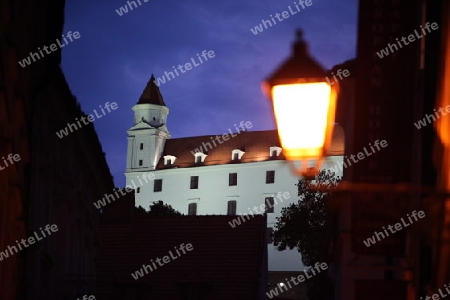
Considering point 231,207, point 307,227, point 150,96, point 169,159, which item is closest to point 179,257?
point 307,227

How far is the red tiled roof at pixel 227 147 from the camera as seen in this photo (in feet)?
382

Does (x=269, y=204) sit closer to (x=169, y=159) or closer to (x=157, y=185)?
(x=157, y=185)

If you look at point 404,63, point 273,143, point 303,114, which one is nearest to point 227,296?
point 404,63

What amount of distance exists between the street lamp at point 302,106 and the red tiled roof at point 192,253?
2995cm

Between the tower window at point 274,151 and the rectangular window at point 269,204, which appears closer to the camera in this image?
the rectangular window at point 269,204

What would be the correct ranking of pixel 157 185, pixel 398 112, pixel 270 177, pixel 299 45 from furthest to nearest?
pixel 157 185, pixel 270 177, pixel 398 112, pixel 299 45

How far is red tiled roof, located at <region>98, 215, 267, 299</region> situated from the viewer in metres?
37.3

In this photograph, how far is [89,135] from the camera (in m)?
25.1

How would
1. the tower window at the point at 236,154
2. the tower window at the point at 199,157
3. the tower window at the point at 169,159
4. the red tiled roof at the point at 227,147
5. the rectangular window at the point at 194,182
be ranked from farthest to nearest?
the tower window at the point at 169,159 < the tower window at the point at 199,157 < the tower window at the point at 236,154 < the red tiled roof at the point at 227,147 < the rectangular window at the point at 194,182

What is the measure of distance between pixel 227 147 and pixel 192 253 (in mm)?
81619

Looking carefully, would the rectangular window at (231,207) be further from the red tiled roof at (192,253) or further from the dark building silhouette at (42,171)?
the dark building silhouette at (42,171)

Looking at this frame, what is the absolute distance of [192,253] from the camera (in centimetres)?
3941

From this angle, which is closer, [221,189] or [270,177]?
[270,177]

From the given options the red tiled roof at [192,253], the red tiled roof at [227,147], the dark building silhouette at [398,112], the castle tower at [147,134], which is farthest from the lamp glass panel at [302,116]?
the castle tower at [147,134]
